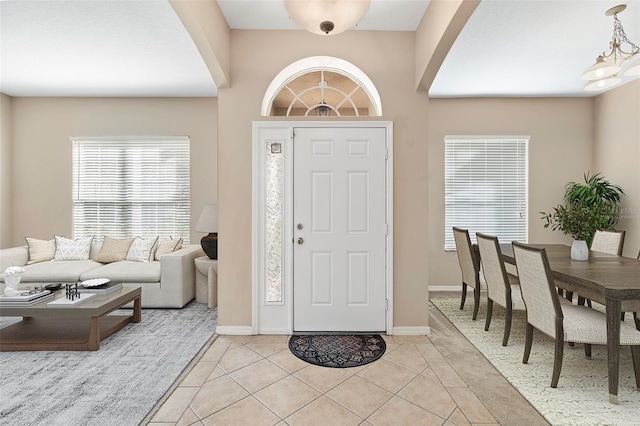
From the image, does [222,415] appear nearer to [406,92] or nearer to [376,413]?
[376,413]

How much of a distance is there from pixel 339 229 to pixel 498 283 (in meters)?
1.65

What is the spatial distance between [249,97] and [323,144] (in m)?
0.89

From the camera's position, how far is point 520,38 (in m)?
3.24

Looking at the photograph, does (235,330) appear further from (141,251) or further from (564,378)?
(564,378)

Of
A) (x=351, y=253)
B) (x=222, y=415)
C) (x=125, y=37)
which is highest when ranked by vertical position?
(x=125, y=37)

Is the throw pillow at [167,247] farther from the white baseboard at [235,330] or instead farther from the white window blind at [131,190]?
the white baseboard at [235,330]

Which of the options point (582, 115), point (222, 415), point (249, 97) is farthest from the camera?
point (582, 115)

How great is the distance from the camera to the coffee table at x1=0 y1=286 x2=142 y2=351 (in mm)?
2705

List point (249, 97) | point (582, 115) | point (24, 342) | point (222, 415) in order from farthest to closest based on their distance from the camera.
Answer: point (582, 115) < point (249, 97) < point (24, 342) < point (222, 415)

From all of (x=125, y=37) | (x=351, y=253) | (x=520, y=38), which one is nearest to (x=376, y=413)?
(x=351, y=253)

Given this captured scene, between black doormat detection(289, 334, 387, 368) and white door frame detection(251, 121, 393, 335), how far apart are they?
235 mm

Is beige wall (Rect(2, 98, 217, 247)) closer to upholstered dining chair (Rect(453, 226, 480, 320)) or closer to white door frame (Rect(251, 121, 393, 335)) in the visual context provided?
white door frame (Rect(251, 121, 393, 335))

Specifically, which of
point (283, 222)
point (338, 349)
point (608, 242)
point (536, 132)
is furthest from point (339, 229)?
point (536, 132)

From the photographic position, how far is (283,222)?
3162 mm
